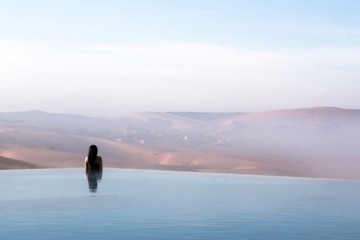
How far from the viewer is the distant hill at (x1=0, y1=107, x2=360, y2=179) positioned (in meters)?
45.0

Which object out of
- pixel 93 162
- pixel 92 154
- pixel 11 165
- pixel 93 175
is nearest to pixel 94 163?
pixel 93 162

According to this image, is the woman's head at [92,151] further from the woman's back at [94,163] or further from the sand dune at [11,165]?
the sand dune at [11,165]

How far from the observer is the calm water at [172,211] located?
10438 millimetres

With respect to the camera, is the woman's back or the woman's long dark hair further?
the woman's back

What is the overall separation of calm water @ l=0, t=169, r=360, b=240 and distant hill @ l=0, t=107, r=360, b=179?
67.7 ft

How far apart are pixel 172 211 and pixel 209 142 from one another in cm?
6266

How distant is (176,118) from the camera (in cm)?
12950

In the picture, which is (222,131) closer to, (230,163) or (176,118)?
(176,118)

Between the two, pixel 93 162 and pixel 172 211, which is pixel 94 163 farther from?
pixel 172 211

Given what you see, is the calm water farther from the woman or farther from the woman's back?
the woman's back

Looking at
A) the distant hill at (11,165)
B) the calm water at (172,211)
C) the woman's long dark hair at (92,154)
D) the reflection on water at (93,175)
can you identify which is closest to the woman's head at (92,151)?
the woman's long dark hair at (92,154)

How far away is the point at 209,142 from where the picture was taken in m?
75.5

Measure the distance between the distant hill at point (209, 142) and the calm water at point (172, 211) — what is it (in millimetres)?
20643

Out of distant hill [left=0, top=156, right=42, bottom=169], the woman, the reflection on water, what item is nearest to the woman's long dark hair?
the woman
